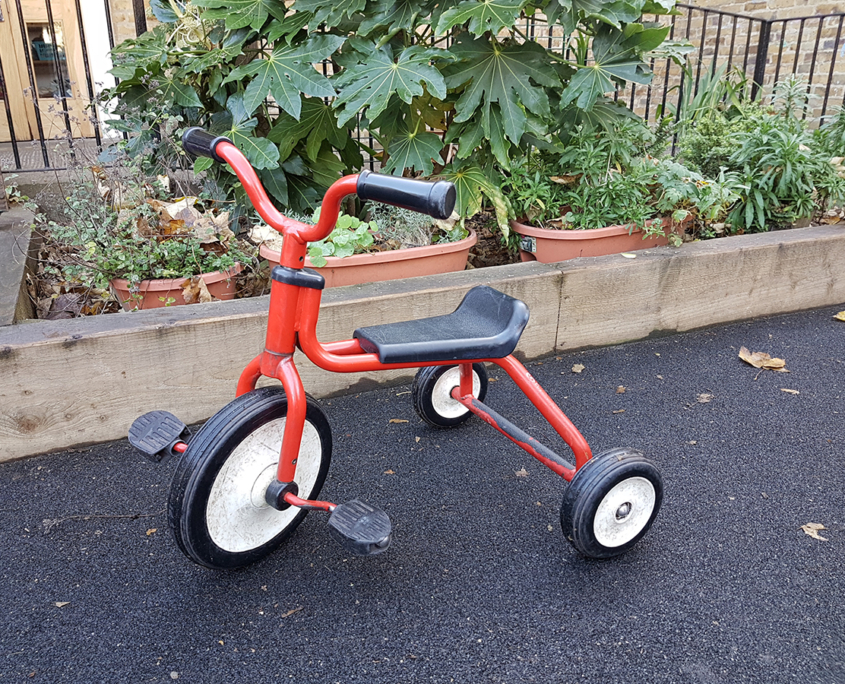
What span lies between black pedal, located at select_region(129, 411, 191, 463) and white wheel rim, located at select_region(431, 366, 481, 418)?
0.90 metres

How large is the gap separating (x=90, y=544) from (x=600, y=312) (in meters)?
2.25

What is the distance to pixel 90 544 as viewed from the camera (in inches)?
70.8

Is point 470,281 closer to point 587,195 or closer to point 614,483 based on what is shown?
point 587,195

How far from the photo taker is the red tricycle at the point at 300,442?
4.81 feet

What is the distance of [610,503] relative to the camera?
5.48 ft

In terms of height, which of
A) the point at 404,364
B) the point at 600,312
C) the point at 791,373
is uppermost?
the point at 404,364

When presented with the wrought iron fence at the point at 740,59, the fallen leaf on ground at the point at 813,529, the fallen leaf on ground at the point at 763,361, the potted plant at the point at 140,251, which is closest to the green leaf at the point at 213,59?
the potted plant at the point at 140,251

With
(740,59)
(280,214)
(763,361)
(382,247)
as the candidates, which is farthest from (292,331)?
(740,59)

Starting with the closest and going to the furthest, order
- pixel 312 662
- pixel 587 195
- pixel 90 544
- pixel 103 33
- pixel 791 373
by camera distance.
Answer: pixel 312 662, pixel 90 544, pixel 791 373, pixel 587 195, pixel 103 33

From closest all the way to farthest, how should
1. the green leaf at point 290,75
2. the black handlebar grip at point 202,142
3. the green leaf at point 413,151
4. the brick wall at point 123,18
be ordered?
the black handlebar grip at point 202,142 → the green leaf at point 290,75 → the green leaf at point 413,151 → the brick wall at point 123,18

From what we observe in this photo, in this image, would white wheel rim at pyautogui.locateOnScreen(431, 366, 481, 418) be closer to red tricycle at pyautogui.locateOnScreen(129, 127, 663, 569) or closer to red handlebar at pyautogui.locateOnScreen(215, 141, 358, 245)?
red tricycle at pyautogui.locateOnScreen(129, 127, 663, 569)

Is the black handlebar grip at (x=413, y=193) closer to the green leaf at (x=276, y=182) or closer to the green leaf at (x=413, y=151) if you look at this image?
the green leaf at (x=413, y=151)

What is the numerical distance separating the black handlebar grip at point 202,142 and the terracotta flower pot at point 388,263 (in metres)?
0.99

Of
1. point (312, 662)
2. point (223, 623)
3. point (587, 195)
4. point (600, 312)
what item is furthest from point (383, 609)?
point (587, 195)
